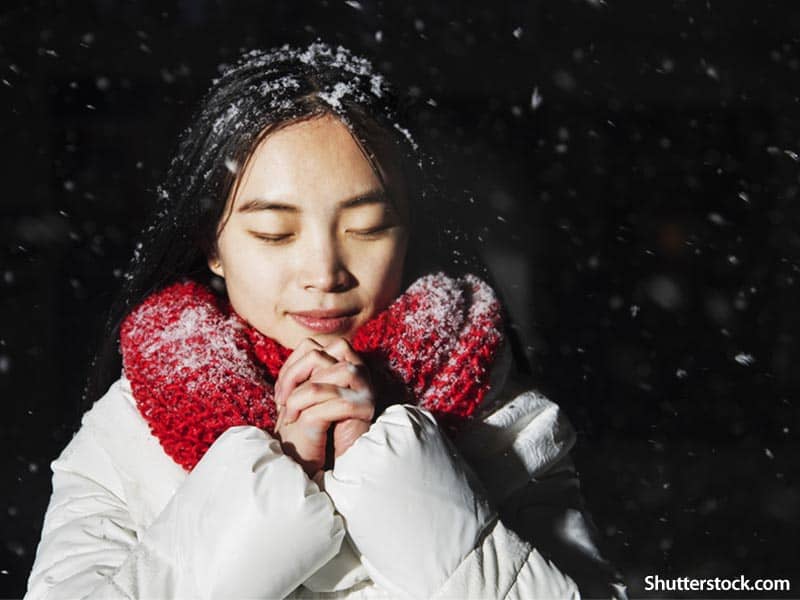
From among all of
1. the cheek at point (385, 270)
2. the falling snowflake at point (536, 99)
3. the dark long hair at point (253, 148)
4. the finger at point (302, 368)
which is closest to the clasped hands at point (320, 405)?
the finger at point (302, 368)

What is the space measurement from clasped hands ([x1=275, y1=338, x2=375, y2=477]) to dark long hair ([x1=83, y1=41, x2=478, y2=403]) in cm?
22

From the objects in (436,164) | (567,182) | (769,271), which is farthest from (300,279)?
(769,271)

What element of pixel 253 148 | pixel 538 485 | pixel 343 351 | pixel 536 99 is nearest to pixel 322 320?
pixel 343 351

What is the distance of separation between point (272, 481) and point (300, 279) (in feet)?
0.74

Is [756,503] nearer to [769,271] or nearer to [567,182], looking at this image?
[769,271]

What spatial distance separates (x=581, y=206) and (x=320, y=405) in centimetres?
111

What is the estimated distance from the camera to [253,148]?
105 centimetres

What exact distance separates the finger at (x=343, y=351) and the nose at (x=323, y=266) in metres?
0.06

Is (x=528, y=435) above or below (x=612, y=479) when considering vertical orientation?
above

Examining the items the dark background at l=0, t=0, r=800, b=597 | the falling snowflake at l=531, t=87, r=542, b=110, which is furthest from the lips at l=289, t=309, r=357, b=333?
the falling snowflake at l=531, t=87, r=542, b=110

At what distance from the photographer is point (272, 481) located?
2.89 feet

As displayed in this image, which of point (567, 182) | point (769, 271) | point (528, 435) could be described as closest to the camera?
point (528, 435)

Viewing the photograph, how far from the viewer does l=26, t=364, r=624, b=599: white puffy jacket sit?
87cm

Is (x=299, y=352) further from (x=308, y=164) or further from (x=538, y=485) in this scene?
(x=538, y=485)
